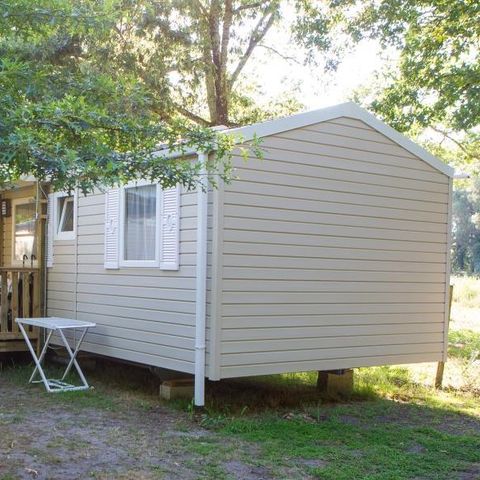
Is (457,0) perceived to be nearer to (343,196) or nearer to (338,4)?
(338,4)

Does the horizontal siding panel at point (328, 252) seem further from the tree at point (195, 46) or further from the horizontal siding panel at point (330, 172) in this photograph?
the tree at point (195, 46)

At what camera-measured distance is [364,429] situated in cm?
602

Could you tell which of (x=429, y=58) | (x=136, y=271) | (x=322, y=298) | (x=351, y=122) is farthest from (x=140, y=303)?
(x=429, y=58)

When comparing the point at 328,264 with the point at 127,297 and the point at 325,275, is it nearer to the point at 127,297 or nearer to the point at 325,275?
the point at 325,275

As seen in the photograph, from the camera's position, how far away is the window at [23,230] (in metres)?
9.85

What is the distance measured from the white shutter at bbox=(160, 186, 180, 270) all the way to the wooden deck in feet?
8.64

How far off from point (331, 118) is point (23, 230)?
17.6ft

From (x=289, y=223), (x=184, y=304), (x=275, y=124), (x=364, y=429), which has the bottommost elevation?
(x=364, y=429)

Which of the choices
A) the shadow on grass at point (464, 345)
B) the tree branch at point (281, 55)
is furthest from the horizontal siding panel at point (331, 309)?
the tree branch at point (281, 55)

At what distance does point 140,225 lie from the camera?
708 cm

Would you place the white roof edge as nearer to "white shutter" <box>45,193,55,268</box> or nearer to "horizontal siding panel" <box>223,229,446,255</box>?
"horizontal siding panel" <box>223,229,446,255</box>

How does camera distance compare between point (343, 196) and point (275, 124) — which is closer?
point (275, 124)

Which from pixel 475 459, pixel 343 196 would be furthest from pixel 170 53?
pixel 475 459

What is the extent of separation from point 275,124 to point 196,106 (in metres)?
8.31
